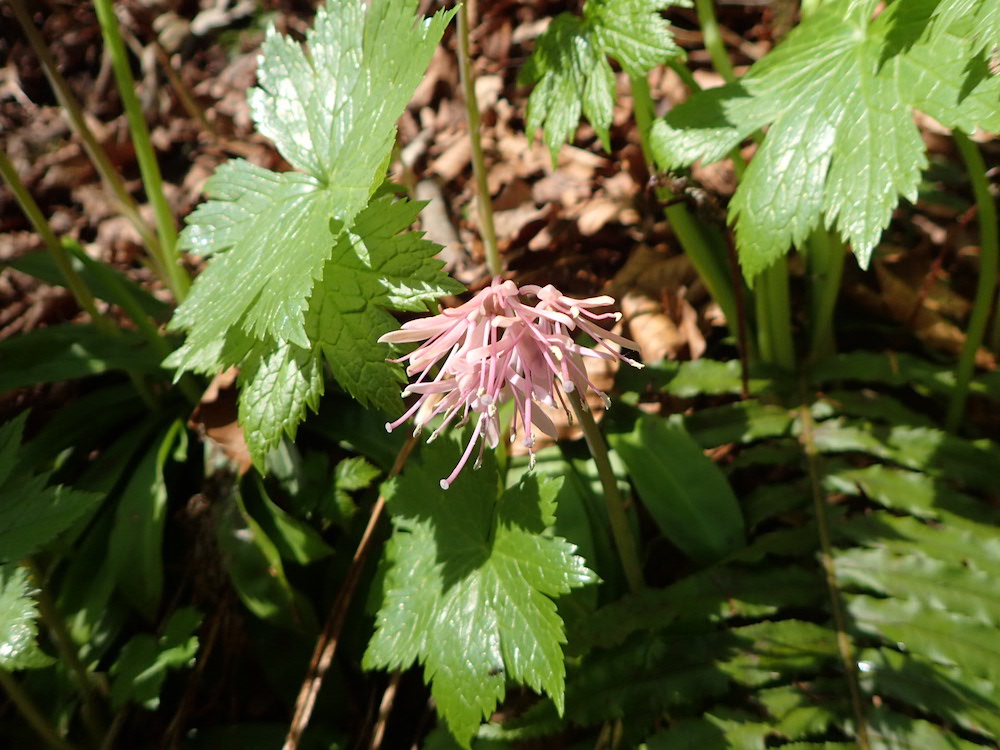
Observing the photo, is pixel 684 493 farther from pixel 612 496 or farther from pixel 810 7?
pixel 810 7

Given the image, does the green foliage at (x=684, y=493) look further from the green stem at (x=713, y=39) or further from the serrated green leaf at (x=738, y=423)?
the green stem at (x=713, y=39)

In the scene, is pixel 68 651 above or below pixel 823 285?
below

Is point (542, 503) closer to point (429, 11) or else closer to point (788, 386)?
point (788, 386)

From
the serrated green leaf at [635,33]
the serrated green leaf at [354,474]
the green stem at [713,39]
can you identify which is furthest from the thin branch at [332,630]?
the green stem at [713,39]

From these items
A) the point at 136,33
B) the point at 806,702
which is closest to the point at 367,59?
the point at 806,702

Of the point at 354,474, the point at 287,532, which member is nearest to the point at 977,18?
the point at 354,474

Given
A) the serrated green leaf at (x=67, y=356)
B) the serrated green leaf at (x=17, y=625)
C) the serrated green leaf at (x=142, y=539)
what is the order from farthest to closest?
the serrated green leaf at (x=67, y=356) → the serrated green leaf at (x=142, y=539) → the serrated green leaf at (x=17, y=625)

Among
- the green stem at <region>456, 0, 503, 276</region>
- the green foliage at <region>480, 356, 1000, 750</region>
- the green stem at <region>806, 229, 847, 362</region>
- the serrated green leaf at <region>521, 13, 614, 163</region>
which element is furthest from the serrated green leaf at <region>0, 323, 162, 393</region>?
the green stem at <region>806, 229, 847, 362</region>
